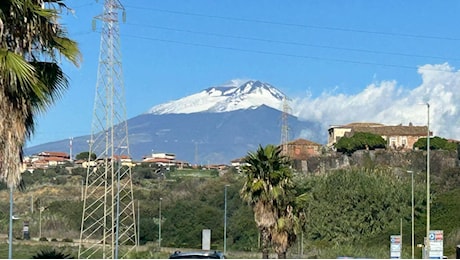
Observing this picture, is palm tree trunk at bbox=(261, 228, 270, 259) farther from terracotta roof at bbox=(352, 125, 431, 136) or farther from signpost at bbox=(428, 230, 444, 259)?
terracotta roof at bbox=(352, 125, 431, 136)

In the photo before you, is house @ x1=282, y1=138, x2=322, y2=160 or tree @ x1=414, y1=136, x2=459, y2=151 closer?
tree @ x1=414, y1=136, x2=459, y2=151

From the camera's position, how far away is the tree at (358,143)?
158m

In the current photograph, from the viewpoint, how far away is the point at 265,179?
150 ft

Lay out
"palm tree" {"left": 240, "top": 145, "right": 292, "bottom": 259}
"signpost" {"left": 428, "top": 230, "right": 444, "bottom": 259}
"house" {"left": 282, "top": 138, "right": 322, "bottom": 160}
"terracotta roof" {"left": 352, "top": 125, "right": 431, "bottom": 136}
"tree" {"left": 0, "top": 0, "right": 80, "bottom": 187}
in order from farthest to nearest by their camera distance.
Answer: "terracotta roof" {"left": 352, "top": 125, "right": 431, "bottom": 136} < "house" {"left": 282, "top": 138, "right": 322, "bottom": 160} < "palm tree" {"left": 240, "top": 145, "right": 292, "bottom": 259} < "signpost" {"left": 428, "top": 230, "right": 444, "bottom": 259} < "tree" {"left": 0, "top": 0, "right": 80, "bottom": 187}

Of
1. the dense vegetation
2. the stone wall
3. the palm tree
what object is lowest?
the dense vegetation

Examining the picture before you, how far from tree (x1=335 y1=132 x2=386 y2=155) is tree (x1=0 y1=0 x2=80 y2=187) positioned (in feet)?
472

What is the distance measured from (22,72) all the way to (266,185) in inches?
1284

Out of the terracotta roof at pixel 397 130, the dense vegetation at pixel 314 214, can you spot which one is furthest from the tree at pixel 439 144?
the dense vegetation at pixel 314 214

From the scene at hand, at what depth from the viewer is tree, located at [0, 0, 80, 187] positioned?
1358cm

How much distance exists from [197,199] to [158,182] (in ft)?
89.9

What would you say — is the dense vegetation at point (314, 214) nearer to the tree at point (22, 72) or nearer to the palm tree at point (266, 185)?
the palm tree at point (266, 185)

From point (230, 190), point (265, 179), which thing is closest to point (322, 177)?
point (230, 190)

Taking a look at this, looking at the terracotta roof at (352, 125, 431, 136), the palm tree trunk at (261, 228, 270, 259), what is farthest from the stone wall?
the palm tree trunk at (261, 228, 270, 259)

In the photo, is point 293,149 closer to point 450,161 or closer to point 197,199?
point 450,161
